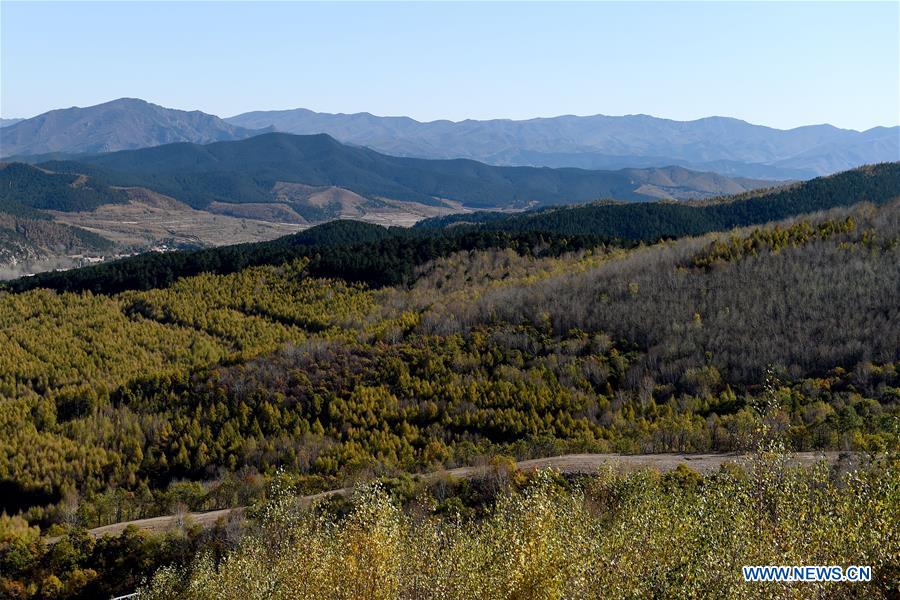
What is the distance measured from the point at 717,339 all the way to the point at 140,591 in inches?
2073

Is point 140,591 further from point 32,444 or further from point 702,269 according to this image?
point 702,269

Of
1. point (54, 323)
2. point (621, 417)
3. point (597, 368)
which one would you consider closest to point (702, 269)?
point (597, 368)

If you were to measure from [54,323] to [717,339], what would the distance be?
95.2 m

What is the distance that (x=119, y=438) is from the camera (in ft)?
197

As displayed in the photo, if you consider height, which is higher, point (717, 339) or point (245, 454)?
point (717, 339)

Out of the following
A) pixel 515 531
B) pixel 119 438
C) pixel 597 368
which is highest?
pixel 515 531

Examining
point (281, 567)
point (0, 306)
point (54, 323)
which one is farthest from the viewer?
point (0, 306)

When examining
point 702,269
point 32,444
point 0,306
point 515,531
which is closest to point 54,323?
point 0,306

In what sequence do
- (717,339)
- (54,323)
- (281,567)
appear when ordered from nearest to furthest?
(281,567), (717,339), (54,323)

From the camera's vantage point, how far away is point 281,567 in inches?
862

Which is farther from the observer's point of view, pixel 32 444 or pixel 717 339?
pixel 717 339

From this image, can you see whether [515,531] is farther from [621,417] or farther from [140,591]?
[621,417]

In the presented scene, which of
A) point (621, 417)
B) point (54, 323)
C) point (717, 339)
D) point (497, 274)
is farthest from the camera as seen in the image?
point (497, 274)

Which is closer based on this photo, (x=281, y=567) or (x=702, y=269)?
(x=281, y=567)
